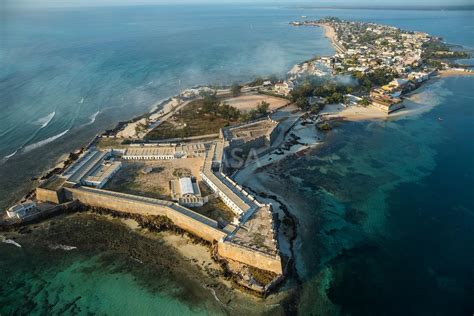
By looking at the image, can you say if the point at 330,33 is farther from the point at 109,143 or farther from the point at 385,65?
the point at 109,143

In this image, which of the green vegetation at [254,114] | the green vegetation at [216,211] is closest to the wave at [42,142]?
the green vegetation at [254,114]

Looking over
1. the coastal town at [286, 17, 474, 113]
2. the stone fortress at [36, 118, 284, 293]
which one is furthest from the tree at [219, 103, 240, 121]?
the coastal town at [286, 17, 474, 113]

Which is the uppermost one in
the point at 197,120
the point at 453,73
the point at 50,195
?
the point at 197,120

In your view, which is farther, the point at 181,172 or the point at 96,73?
the point at 96,73

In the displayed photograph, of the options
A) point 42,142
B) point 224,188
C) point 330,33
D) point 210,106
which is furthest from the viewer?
point 330,33

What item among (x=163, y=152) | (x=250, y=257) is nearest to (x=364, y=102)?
(x=163, y=152)

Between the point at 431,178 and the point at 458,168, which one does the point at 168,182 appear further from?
the point at 458,168

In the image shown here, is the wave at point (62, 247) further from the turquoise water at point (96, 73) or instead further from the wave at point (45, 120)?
the wave at point (45, 120)

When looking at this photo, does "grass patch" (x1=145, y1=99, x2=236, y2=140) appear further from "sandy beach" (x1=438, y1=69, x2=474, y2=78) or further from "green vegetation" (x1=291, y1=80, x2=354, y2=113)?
"sandy beach" (x1=438, y1=69, x2=474, y2=78)

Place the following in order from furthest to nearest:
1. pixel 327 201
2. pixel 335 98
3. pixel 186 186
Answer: pixel 335 98, pixel 327 201, pixel 186 186
